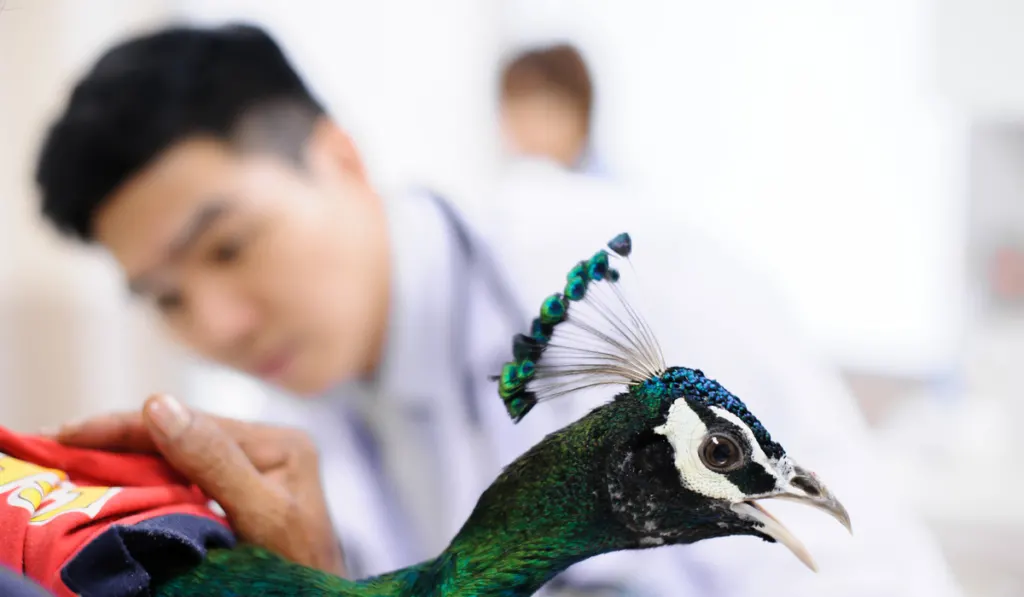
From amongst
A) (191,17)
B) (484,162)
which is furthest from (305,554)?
(191,17)

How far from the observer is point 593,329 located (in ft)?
1.30

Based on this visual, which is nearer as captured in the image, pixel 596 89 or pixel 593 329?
pixel 593 329

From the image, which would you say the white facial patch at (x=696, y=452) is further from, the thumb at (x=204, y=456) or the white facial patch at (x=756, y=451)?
the thumb at (x=204, y=456)

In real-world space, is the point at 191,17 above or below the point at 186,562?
above

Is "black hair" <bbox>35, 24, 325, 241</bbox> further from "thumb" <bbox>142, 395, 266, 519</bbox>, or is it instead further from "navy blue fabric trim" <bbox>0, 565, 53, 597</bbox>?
"navy blue fabric trim" <bbox>0, 565, 53, 597</bbox>

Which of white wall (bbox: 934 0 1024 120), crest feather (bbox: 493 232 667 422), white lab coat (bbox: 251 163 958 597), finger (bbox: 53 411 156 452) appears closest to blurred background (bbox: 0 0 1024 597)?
white wall (bbox: 934 0 1024 120)

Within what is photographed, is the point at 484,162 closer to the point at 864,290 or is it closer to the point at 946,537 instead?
the point at 864,290

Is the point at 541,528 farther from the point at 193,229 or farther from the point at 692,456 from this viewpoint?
the point at 193,229

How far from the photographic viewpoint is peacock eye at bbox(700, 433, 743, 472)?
0.36 metres

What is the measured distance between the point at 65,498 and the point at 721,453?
34cm

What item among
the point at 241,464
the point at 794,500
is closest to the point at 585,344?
the point at 794,500

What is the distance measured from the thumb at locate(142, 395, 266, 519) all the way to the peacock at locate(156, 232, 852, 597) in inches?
2.4

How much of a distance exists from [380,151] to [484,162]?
130mm

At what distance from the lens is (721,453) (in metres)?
0.36
